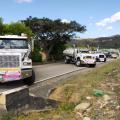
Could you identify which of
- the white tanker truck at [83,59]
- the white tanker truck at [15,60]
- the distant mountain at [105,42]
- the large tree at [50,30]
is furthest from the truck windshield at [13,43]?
the distant mountain at [105,42]

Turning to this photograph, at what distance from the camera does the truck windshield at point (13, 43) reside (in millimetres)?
21469

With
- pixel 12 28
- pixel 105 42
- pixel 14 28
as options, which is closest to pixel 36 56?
pixel 14 28

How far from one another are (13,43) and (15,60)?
222cm

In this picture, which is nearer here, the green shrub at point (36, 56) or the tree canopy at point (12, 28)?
the tree canopy at point (12, 28)

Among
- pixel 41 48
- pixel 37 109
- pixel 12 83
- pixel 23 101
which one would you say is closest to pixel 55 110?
pixel 37 109

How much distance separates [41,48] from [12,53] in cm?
3996

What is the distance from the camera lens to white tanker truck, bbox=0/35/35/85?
19328 millimetres

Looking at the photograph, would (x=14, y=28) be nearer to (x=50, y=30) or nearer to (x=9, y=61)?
(x=50, y=30)

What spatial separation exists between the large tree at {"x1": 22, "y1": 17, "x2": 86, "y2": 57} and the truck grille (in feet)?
127

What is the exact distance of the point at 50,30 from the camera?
59.6m

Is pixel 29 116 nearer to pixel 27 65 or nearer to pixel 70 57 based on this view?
pixel 27 65

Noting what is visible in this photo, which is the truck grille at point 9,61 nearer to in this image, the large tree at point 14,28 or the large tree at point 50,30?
the large tree at point 14,28

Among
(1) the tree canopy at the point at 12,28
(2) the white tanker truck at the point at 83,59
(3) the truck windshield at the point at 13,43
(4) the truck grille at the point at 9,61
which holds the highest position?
(1) the tree canopy at the point at 12,28

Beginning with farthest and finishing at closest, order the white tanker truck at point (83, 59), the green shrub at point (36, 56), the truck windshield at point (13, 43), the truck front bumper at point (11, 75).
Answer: the green shrub at point (36, 56), the white tanker truck at point (83, 59), the truck windshield at point (13, 43), the truck front bumper at point (11, 75)
